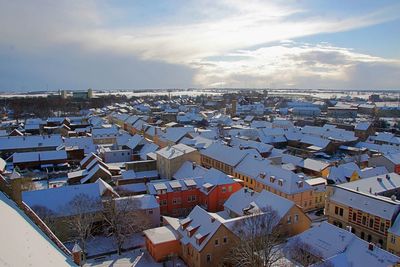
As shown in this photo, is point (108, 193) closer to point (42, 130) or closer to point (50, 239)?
point (50, 239)

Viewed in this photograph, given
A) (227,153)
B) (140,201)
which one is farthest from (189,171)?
(140,201)

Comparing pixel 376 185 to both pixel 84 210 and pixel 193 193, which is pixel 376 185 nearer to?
pixel 193 193

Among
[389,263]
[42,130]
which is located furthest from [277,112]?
[389,263]

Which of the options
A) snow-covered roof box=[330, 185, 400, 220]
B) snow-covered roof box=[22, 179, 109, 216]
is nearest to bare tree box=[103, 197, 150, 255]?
snow-covered roof box=[22, 179, 109, 216]

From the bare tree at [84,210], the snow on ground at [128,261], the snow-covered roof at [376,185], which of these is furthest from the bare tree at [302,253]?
the bare tree at [84,210]

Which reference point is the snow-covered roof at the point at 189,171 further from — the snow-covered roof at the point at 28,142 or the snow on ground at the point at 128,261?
the snow-covered roof at the point at 28,142

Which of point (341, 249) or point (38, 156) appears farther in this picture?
point (38, 156)
